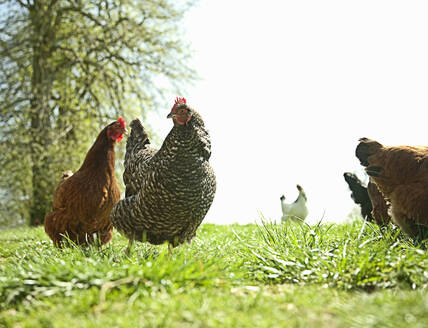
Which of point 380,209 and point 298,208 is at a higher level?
point 380,209

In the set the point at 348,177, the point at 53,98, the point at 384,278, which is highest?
the point at 53,98

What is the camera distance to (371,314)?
1.97 m

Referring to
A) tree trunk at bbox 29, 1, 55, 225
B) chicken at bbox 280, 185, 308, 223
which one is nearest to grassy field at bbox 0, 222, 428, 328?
chicken at bbox 280, 185, 308, 223

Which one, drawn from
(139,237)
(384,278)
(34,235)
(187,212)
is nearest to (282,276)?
(384,278)

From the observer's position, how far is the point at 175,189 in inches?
147

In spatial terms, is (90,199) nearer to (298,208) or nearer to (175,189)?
(175,189)

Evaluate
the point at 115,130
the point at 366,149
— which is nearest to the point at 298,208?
the point at 366,149

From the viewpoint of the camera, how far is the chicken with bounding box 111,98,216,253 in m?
3.75

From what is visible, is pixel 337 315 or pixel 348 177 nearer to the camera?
pixel 337 315

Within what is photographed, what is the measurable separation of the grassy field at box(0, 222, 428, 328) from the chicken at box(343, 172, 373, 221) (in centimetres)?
277

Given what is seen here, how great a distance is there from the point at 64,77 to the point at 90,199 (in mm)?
9212

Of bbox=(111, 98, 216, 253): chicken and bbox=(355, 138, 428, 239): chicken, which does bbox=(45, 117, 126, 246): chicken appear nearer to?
bbox=(111, 98, 216, 253): chicken

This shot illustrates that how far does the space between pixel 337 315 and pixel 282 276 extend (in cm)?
99

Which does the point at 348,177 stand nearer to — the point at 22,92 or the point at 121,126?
the point at 121,126
